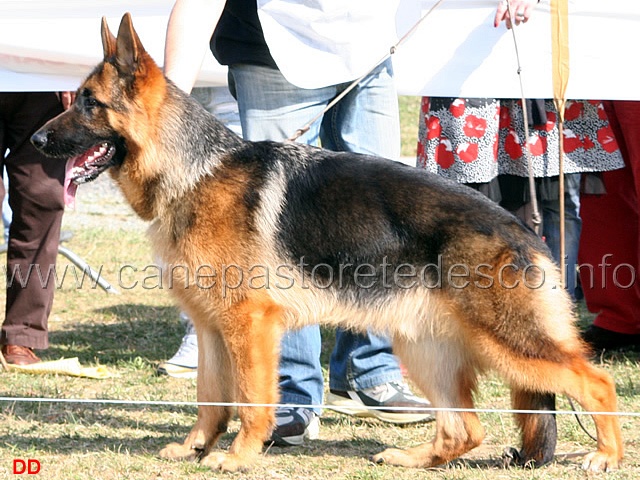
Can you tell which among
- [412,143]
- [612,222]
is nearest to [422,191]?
[612,222]

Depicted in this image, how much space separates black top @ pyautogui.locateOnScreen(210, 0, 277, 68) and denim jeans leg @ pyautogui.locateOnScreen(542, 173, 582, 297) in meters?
2.17

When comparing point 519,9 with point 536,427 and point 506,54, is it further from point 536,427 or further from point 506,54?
point 536,427

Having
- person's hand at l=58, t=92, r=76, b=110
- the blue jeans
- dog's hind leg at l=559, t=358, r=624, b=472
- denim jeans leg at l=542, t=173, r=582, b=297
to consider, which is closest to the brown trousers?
person's hand at l=58, t=92, r=76, b=110

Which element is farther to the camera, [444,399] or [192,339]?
[192,339]

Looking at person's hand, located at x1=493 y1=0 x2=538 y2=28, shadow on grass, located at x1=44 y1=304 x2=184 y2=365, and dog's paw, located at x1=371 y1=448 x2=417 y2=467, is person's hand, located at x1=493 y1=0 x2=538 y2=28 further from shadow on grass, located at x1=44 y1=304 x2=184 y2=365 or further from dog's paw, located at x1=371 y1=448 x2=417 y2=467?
shadow on grass, located at x1=44 y1=304 x2=184 y2=365

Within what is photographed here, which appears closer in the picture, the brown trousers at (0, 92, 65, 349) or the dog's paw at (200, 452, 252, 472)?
the dog's paw at (200, 452, 252, 472)

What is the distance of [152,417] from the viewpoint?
4453 millimetres

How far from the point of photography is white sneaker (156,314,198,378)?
17.1 ft

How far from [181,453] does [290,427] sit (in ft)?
1.64

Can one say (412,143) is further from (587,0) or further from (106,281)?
(587,0)

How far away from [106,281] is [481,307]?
474 centimetres

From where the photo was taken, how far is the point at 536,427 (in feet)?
11.6

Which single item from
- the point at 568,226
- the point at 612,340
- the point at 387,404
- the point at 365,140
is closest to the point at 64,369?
the point at 387,404

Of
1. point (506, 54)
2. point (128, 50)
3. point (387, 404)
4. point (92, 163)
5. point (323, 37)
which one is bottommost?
point (387, 404)
